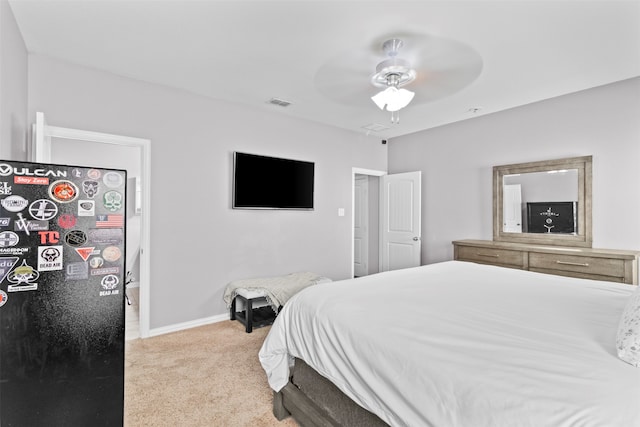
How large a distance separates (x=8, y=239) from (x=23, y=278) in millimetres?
179

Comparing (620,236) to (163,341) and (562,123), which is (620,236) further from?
(163,341)

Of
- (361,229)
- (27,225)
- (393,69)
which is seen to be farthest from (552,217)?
(27,225)

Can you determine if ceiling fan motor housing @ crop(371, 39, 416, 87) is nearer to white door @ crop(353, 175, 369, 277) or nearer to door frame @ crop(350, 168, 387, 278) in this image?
door frame @ crop(350, 168, 387, 278)

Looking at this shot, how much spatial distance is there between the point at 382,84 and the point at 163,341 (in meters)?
3.19

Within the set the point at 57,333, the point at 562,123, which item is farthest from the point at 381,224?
the point at 57,333

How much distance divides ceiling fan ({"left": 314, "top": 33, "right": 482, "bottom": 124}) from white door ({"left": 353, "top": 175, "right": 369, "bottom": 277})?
9.14 ft

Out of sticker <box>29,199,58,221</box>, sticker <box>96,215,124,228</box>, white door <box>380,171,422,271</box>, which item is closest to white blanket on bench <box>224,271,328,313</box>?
white door <box>380,171,422,271</box>

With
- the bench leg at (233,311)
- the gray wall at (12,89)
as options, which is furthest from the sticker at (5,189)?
the bench leg at (233,311)

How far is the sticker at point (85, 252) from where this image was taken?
151 cm

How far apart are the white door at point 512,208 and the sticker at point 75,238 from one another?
163 inches

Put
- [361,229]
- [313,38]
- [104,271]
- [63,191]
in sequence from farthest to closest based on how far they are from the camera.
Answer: [361,229] < [313,38] < [104,271] < [63,191]

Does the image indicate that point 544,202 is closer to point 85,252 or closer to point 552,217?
point 552,217

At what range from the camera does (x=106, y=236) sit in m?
1.58

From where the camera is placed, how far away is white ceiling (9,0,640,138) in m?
2.04
